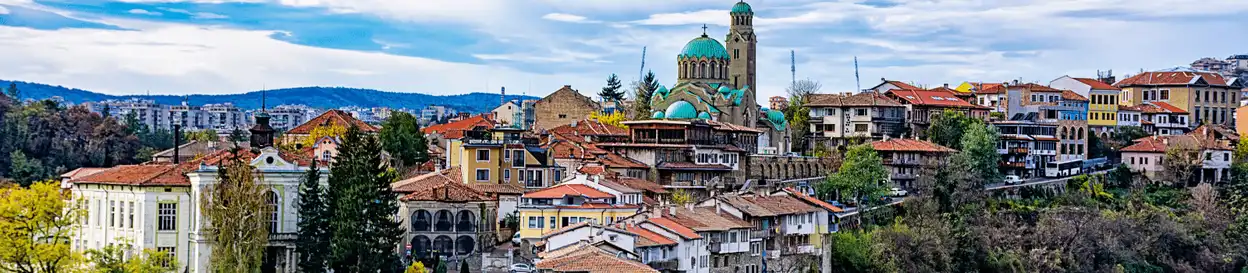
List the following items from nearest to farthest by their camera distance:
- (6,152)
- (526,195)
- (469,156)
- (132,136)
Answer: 1. (526,195)
2. (469,156)
3. (6,152)
4. (132,136)

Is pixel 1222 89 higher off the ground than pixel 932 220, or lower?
higher

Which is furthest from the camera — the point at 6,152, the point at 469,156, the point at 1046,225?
the point at 6,152

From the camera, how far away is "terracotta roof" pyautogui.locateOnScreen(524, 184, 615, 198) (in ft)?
204

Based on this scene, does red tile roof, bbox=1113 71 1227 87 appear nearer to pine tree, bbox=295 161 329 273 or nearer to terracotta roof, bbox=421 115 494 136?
A: terracotta roof, bbox=421 115 494 136

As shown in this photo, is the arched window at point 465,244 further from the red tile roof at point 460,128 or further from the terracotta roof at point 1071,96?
the terracotta roof at point 1071,96

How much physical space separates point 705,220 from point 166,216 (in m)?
18.6

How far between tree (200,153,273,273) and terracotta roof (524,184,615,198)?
12.1 m

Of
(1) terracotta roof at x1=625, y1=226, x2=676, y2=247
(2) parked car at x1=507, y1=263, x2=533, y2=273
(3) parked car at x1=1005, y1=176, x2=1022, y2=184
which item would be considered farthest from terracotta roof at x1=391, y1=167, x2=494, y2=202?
(3) parked car at x1=1005, y1=176, x2=1022, y2=184

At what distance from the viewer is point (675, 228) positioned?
5722cm

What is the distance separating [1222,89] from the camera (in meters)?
121

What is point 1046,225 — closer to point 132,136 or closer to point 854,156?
point 854,156

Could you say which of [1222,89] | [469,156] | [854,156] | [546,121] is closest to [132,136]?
[546,121]

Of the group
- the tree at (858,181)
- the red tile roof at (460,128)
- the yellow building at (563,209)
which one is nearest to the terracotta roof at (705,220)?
the yellow building at (563,209)

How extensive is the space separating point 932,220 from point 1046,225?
964 cm
